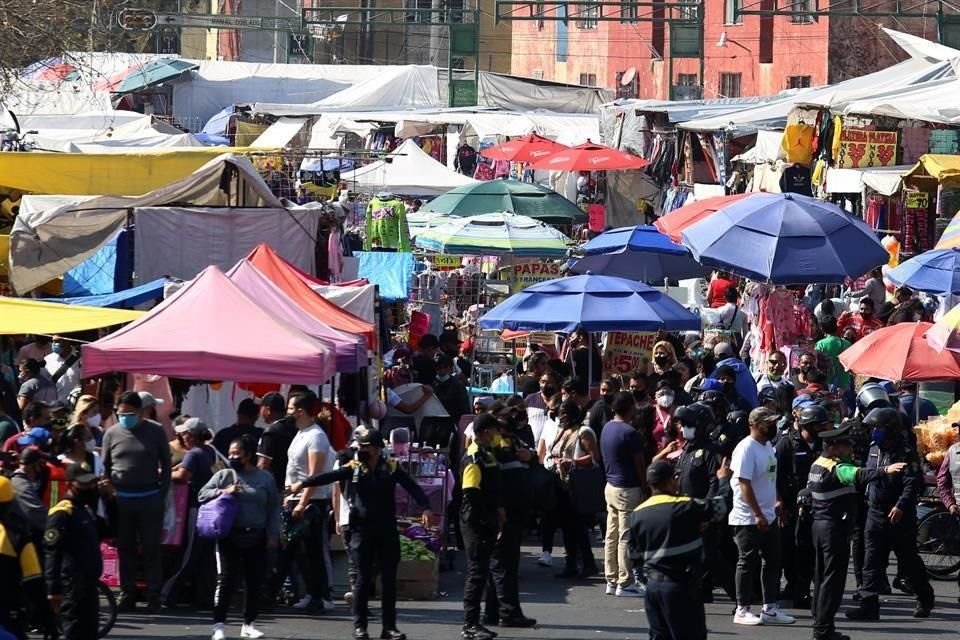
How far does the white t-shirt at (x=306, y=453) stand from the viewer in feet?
39.4

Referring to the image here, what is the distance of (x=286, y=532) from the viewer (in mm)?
12125

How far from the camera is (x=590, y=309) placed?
1697cm

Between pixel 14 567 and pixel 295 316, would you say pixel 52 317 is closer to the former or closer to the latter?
pixel 295 316

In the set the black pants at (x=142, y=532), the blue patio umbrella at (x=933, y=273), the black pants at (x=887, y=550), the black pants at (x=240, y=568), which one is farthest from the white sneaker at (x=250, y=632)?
the blue patio umbrella at (x=933, y=273)

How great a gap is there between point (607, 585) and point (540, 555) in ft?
5.13

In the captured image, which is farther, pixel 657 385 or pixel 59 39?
pixel 59 39

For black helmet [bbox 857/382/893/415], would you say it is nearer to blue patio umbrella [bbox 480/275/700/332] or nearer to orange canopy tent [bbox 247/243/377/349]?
blue patio umbrella [bbox 480/275/700/332]

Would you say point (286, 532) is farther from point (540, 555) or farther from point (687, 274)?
point (687, 274)

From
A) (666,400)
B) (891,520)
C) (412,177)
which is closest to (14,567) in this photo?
(891,520)

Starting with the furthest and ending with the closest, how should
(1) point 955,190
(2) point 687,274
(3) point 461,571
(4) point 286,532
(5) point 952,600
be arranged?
1. (2) point 687,274
2. (1) point 955,190
3. (3) point 461,571
4. (5) point 952,600
5. (4) point 286,532

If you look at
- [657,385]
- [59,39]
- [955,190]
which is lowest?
[657,385]

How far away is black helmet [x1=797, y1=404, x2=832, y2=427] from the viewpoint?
12.3 metres

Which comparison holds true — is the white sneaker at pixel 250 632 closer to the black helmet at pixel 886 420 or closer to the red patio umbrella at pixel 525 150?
the black helmet at pixel 886 420

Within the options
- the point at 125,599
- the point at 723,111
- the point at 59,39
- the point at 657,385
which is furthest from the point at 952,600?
the point at 723,111
